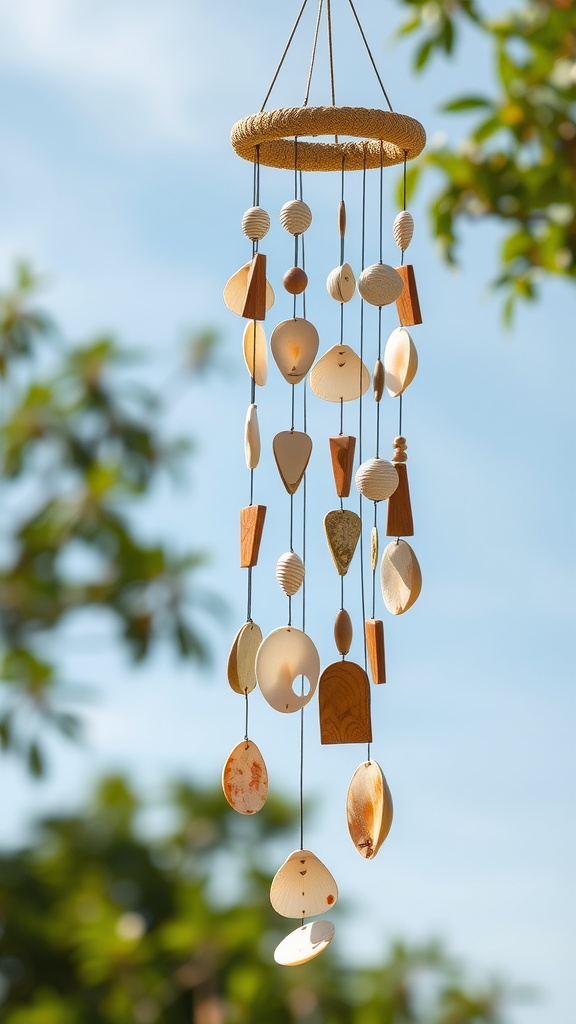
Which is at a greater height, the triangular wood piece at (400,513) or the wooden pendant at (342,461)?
the wooden pendant at (342,461)

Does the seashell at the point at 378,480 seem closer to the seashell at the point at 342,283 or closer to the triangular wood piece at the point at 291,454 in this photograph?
the triangular wood piece at the point at 291,454

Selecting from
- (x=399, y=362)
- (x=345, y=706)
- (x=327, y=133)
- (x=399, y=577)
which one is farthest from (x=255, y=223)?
(x=345, y=706)

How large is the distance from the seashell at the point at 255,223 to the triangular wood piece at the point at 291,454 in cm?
30

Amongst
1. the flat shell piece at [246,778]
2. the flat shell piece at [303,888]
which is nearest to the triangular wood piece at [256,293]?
the flat shell piece at [246,778]

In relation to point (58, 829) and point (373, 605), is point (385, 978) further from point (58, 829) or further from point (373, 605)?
point (373, 605)

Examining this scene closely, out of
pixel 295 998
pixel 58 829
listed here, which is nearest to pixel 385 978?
pixel 295 998

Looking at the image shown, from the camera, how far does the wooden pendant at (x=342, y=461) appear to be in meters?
1.67

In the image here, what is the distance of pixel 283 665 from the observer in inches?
63.9

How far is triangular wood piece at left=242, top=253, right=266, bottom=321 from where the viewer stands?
166cm

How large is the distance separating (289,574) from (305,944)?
0.52 meters

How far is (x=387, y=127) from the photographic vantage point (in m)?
1.62

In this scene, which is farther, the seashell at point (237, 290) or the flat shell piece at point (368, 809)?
the seashell at point (237, 290)

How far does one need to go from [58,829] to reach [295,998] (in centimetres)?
87

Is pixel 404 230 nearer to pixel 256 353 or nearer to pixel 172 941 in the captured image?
pixel 256 353
